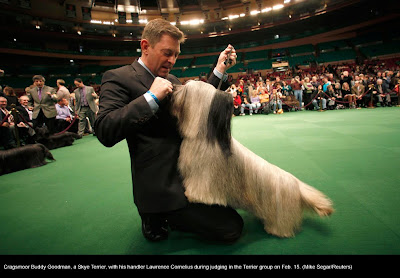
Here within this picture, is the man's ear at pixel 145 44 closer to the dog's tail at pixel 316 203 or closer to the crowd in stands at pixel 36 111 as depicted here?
the dog's tail at pixel 316 203

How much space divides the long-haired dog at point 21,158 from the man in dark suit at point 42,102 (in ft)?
10.6

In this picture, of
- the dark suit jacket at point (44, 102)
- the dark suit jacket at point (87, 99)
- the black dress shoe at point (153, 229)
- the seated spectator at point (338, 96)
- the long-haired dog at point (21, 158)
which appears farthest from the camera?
the seated spectator at point (338, 96)

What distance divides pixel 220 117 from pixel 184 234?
1.19 metres

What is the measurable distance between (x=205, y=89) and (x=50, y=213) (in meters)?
2.53

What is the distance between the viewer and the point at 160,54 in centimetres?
154

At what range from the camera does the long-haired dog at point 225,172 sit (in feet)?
4.04

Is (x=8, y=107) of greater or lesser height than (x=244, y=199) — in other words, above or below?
above

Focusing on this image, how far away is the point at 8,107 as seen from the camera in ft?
21.9

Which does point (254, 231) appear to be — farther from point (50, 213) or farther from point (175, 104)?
point (50, 213)

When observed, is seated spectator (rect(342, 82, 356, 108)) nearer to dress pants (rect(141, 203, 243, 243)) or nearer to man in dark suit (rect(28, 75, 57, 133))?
dress pants (rect(141, 203, 243, 243))

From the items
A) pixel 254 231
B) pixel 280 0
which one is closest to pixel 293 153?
pixel 254 231

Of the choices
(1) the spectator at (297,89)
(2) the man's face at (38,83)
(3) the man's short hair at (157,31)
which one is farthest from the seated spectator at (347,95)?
(2) the man's face at (38,83)

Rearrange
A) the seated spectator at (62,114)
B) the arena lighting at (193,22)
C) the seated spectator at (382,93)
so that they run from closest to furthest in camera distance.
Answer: the seated spectator at (62,114) < the seated spectator at (382,93) < the arena lighting at (193,22)
